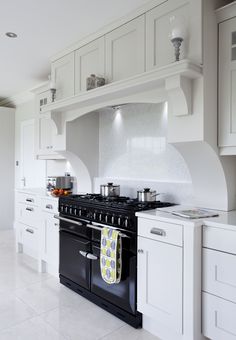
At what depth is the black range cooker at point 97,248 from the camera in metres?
2.25

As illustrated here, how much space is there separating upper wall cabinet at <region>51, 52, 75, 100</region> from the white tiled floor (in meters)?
2.11

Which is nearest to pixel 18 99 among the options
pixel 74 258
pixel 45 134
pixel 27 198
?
pixel 45 134

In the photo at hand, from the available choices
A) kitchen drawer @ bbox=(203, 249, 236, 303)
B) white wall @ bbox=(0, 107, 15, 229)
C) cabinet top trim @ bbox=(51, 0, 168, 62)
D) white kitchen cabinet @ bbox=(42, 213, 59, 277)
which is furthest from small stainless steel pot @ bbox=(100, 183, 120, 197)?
white wall @ bbox=(0, 107, 15, 229)

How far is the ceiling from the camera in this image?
2.39 metres

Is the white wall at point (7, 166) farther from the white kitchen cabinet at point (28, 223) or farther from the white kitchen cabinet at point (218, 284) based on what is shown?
the white kitchen cabinet at point (218, 284)

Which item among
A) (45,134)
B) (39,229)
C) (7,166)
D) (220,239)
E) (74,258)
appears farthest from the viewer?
(7,166)

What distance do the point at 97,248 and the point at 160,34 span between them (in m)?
1.87

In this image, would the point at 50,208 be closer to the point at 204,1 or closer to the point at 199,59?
the point at 199,59

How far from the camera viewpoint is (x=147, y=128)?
2.94 m

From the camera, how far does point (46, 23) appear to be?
106 inches

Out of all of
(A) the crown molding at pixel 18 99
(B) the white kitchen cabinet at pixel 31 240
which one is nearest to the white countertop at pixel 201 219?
(B) the white kitchen cabinet at pixel 31 240

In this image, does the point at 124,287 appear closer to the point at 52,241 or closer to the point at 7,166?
the point at 52,241

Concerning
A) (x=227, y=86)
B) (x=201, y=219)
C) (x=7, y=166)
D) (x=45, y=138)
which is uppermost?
(x=227, y=86)

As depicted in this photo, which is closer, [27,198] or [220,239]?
[220,239]
